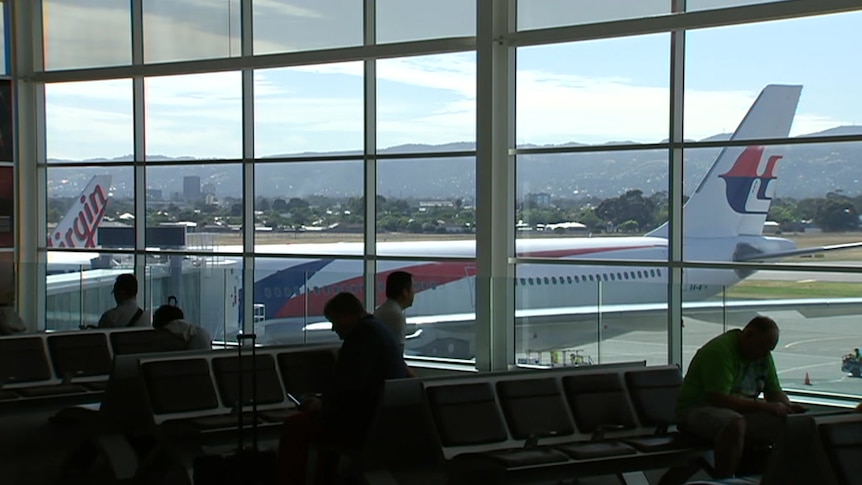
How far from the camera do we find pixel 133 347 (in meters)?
8.81

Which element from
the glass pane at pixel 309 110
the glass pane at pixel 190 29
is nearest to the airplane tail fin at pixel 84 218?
the glass pane at pixel 190 29

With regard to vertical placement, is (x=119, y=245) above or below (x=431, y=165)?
below

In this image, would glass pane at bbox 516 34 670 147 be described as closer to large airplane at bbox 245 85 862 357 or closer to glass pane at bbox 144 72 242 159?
large airplane at bbox 245 85 862 357

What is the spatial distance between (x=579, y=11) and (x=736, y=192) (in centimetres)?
263

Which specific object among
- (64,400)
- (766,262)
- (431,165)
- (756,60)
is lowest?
(64,400)

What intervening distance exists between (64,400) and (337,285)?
4.85 metres

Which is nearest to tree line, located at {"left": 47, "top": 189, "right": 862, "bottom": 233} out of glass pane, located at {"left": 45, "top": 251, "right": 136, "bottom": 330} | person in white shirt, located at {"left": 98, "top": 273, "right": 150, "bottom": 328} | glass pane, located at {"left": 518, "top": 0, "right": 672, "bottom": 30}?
glass pane, located at {"left": 45, "top": 251, "right": 136, "bottom": 330}

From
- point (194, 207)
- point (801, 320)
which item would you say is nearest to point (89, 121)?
point (194, 207)

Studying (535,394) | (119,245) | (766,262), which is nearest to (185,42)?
(119,245)

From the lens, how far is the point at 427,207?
43.1 ft

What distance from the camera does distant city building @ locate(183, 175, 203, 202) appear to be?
14.9 meters

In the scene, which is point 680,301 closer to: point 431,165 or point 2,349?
point 431,165

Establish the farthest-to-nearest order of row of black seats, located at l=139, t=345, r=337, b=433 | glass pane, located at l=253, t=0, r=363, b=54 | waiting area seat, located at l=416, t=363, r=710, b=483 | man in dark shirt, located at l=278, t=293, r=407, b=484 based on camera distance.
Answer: glass pane, located at l=253, t=0, r=363, b=54, row of black seats, located at l=139, t=345, r=337, b=433, man in dark shirt, located at l=278, t=293, r=407, b=484, waiting area seat, located at l=416, t=363, r=710, b=483

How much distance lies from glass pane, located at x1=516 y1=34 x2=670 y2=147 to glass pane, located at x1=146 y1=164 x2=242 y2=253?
4.38 m
